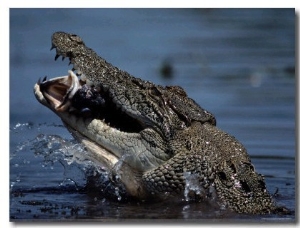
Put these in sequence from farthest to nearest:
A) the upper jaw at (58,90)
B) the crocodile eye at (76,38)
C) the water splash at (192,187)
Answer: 1. the crocodile eye at (76,38)
2. the upper jaw at (58,90)
3. the water splash at (192,187)

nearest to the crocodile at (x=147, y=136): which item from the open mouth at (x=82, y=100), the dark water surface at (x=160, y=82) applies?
the open mouth at (x=82, y=100)

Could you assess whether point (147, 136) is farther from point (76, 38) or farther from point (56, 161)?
point (56, 161)

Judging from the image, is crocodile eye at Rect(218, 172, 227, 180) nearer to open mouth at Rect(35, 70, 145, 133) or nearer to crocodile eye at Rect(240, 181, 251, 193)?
crocodile eye at Rect(240, 181, 251, 193)

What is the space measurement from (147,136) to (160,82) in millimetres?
1157

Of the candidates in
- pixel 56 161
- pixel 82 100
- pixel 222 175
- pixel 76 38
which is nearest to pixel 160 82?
pixel 56 161

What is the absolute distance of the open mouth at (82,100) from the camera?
7059 mm

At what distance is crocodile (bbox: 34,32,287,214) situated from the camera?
275 inches

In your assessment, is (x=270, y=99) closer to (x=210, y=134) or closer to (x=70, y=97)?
(x=210, y=134)

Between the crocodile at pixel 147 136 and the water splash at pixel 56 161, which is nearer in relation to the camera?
the crocodile at pixel 147 136

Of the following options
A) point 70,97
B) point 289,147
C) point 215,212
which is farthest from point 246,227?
point 70,97

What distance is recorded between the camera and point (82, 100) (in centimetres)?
707

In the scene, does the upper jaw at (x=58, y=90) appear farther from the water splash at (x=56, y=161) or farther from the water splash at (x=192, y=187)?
the water splash at (x=192, y=187)

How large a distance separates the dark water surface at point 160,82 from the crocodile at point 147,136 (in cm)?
11

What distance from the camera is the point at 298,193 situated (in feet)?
23.0
